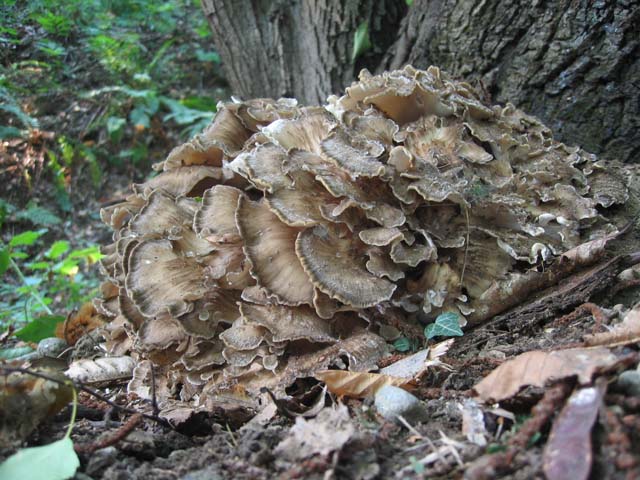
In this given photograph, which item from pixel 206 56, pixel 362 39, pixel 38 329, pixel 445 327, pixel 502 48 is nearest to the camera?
pixel 445 327

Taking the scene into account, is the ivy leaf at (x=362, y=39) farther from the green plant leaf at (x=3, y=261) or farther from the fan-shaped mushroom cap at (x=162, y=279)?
the green plant leaf at (x=3, y=261)

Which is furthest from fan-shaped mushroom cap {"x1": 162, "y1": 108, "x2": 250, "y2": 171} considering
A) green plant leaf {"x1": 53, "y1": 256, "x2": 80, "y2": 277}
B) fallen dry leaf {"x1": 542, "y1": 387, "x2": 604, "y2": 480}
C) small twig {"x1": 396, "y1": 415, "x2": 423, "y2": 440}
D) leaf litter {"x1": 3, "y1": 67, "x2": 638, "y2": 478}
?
green plant leaf {"x1": 53, "y1": 256, "x2": 80, "y2": 277}

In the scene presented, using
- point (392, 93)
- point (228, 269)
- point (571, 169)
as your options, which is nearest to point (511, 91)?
point (571, 169)

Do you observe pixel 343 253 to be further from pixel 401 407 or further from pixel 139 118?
pixel 139 118

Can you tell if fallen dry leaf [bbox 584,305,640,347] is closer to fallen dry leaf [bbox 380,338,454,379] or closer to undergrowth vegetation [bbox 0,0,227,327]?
fallen dry leaf [bbox 380,338,454,379]

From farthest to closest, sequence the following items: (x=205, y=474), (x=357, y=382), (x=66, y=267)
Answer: (x=66, y=267)
(x=357, y=382)
(x=205, y=474)

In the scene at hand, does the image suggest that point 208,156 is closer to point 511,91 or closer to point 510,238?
point 510,238

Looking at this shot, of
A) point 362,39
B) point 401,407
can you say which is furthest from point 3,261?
point 362,39
